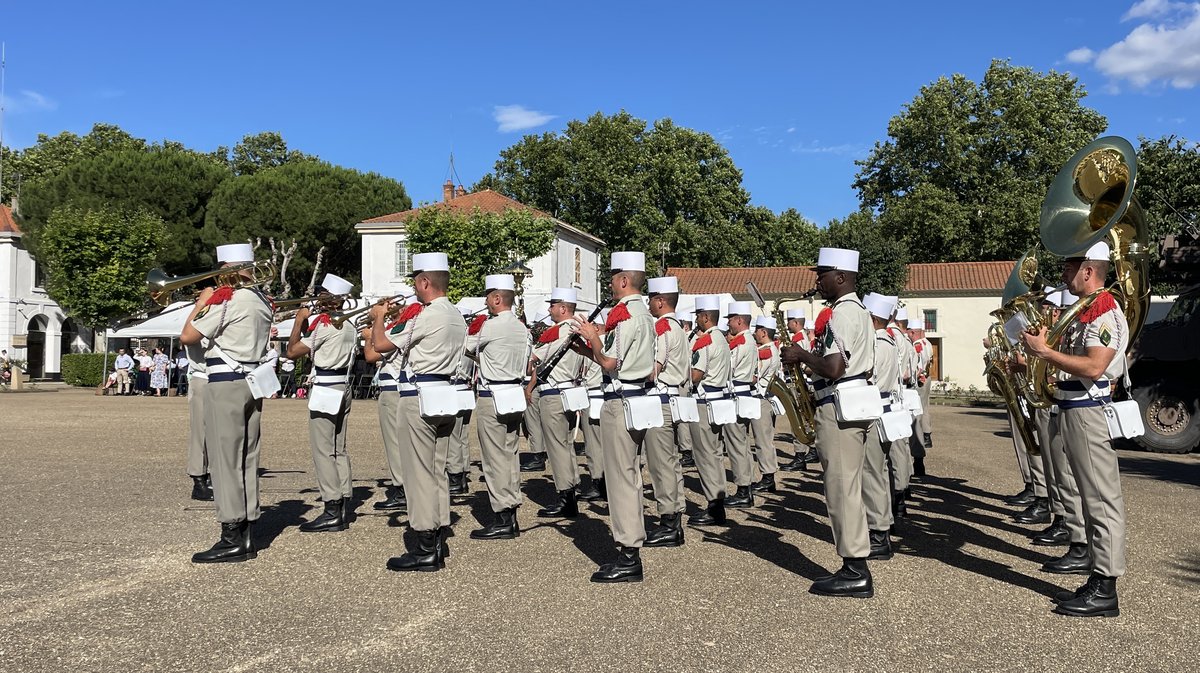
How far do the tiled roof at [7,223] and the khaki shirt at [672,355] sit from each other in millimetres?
48227

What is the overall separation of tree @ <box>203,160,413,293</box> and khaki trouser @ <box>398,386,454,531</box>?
39.2 metres

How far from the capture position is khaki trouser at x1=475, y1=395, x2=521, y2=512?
7.95 meters

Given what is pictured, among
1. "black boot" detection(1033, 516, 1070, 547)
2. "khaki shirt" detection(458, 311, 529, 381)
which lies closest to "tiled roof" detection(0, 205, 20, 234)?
"khaki shirt" detection(458, 311, 529, 381)

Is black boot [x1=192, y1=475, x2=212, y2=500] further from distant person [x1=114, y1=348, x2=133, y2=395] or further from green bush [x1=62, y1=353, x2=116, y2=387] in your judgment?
green bush [x1=62, y1=353, x2=116, y2=387]

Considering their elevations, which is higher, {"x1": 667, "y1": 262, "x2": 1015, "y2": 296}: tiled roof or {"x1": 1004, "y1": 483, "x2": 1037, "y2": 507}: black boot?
{"x1": 667, "y1": 262, "x2": 1015, "y2": 296}: tiled roof

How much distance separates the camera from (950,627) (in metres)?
5.21

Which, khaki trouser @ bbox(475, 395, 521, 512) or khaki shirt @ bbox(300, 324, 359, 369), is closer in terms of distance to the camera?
khaki trouser @ bbox(475, 395, 521, 512)

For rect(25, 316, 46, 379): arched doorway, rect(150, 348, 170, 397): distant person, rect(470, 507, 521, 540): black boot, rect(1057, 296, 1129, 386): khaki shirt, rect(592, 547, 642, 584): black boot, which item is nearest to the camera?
rect(1057, 296, 1129, 386): khaki shirt

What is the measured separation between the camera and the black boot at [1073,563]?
6582 mm

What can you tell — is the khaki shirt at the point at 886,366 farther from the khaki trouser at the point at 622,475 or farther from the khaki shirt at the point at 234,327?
the khaki shirt at the point at 234,327

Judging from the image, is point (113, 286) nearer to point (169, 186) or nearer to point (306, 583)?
point (169, 186)

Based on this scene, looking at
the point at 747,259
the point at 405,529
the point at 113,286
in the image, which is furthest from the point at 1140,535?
the point at 747,259

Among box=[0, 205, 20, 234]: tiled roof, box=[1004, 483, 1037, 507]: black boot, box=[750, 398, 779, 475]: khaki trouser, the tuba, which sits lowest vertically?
box=[1004, 483, 1037, 507]: black boot

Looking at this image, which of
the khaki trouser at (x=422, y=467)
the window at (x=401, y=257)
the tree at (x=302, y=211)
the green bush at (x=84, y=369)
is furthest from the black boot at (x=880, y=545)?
the tree at (x=302, y=211)
